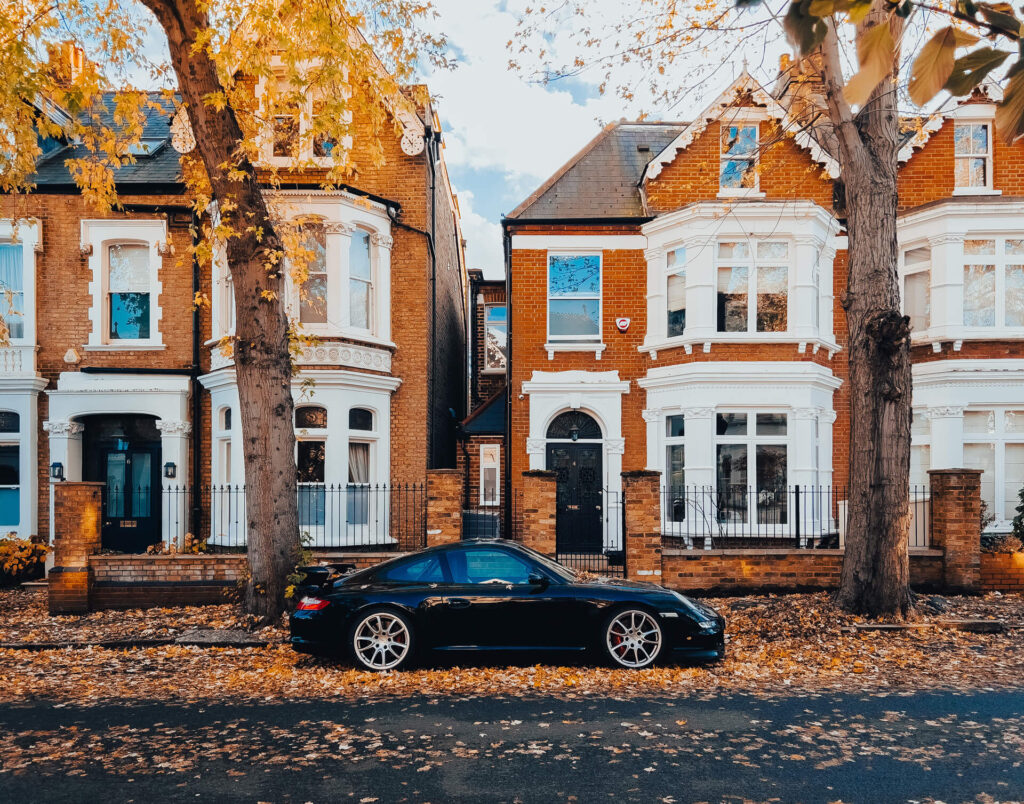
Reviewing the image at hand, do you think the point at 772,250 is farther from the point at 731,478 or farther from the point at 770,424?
the point at 731,478

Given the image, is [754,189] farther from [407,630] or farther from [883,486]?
[407,630]

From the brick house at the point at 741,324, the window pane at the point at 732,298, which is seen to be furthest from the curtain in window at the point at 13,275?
the window pane at the point at 732,298

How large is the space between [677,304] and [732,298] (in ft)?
3.45

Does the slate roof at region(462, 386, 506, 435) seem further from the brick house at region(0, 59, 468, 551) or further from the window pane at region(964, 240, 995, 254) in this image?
the window pane at region(964, 240, 995, 254)

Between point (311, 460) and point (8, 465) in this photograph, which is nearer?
point (311, 460)

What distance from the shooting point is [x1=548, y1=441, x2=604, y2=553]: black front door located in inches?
594

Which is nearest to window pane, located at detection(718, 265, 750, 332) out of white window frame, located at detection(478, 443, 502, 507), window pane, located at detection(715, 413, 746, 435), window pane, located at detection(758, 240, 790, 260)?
window pane, located at detection(758, 240, 790, 260)

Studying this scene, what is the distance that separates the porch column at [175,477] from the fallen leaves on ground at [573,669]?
15.4 feet

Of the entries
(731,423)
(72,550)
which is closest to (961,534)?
(731,423)

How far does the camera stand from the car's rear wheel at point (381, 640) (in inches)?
295

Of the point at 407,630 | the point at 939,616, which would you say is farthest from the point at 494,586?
the point at 939,616

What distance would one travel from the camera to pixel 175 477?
47.2 ft

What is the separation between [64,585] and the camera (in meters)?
10.6

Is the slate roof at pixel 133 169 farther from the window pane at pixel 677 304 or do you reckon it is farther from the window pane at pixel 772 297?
the window pane at pixel 772 297
